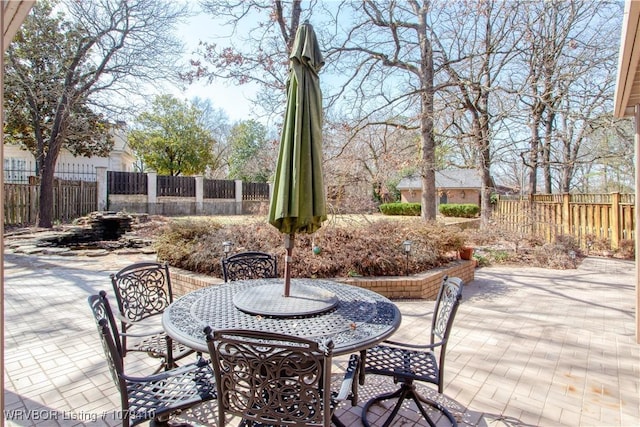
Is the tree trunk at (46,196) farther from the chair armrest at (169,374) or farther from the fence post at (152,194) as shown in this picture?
the chair armrest at (169,374)

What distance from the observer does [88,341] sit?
372 centimetres

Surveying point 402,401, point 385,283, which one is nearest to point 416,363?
point 402,401

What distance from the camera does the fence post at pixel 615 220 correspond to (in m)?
9.24

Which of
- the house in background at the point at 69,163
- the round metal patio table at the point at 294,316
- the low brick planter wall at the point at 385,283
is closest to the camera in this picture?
the round metal patio table at the point at 294,316

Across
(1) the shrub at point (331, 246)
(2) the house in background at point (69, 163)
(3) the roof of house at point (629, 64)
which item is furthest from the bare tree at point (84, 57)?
(3) the roof of house at point (629, 64)

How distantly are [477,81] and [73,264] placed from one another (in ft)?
35.5

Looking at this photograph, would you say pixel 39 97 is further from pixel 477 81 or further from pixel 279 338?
pixel 279 338

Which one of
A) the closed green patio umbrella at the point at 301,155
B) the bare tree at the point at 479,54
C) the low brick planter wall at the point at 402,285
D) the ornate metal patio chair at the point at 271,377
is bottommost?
the low brick planter wall at the point at 402,285

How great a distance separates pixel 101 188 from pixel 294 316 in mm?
16815

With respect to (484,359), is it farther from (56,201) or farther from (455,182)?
(455,182)

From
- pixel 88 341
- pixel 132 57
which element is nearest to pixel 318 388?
pixel 88 341

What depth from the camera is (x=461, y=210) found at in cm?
2561

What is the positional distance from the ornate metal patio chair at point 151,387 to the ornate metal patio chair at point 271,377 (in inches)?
13.6

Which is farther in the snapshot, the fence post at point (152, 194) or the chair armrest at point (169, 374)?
the fence post at point (152, 194)
